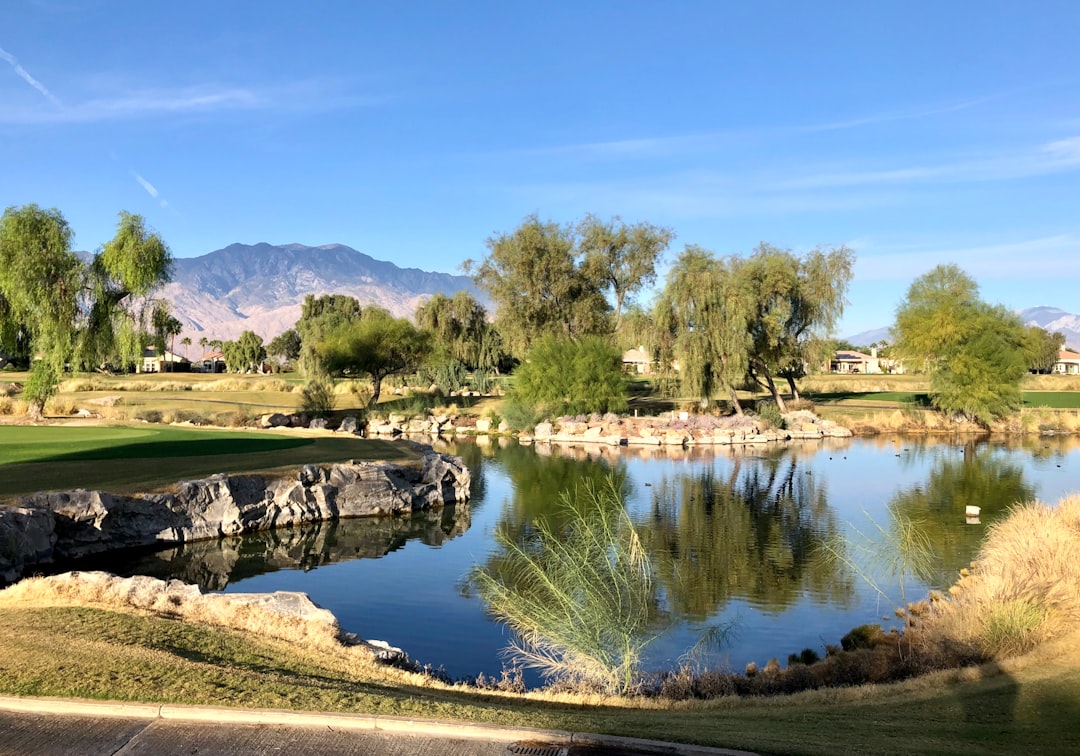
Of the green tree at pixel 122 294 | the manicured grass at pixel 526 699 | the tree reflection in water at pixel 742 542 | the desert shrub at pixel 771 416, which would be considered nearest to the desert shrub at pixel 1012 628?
the manicured grass at pixel 526 699

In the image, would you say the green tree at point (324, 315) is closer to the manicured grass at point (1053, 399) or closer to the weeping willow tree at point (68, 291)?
the weeping willow tree at point (68, 291)

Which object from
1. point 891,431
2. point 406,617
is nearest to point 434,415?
point 891,431

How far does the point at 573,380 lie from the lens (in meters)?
52.5

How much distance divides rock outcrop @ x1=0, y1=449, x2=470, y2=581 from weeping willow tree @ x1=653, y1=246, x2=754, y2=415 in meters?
26.4

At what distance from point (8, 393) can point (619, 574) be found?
43739mm

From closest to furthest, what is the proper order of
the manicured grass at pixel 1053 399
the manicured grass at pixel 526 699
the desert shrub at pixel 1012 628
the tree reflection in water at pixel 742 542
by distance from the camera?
the manicured grass at pixel 526 699
the desert shrub at pixel 1012 628
the tree reflection in water at pixel 742 542
the manicured grass at pixel 1053 399

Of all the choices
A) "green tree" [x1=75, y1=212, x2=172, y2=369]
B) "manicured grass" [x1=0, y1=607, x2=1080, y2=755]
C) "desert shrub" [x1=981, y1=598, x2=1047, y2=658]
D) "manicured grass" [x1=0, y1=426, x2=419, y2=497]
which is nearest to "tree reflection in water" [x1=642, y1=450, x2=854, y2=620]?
"desert shrub" [x1=981, y1=598, x2=1047, y2=658]

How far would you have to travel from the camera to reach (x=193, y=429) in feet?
113

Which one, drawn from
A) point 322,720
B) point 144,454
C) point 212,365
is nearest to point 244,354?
point 212,365

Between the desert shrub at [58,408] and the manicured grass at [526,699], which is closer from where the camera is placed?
the manicured grass at [526,699]

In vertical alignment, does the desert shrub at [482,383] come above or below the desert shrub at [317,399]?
above

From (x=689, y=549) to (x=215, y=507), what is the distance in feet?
38.3

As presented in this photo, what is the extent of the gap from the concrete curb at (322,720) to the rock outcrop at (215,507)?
1046 centimetres

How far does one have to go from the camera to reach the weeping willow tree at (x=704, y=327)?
170ft
